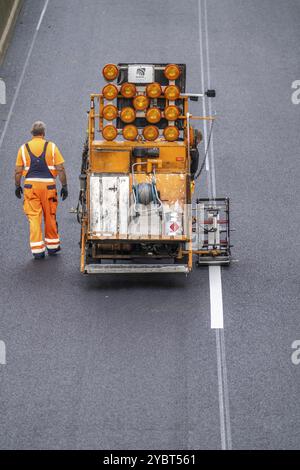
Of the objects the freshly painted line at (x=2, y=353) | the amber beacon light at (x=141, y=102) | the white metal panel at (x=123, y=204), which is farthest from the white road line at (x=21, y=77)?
the freshly painted line at (x=2, y=353)

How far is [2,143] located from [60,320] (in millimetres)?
5268

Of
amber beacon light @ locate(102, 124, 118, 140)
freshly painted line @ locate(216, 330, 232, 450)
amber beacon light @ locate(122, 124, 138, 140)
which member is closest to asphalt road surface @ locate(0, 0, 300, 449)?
freshly painted line @ locate(216, 330, 232, 450)

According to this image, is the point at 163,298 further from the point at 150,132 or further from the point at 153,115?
the point at 153,115

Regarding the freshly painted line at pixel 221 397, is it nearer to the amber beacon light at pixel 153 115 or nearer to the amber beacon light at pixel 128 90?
the amber beacon light at pixel 153 115

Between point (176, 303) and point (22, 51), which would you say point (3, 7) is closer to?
point (22, 51)

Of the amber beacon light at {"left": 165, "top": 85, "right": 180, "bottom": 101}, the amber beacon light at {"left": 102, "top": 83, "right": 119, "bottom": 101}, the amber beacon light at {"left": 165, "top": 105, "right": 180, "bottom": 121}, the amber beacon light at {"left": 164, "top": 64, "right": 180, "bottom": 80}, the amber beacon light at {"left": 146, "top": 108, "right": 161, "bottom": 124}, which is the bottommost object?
the amber beacon light at {"left": 146, "top": 108, "right": 161, "bottom": 124}

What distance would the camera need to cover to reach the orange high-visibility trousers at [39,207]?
49.4 ft

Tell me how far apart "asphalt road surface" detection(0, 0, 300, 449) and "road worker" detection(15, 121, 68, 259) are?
1.67ft

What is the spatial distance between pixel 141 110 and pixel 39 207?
168 centimetres

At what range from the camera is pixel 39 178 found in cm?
1505

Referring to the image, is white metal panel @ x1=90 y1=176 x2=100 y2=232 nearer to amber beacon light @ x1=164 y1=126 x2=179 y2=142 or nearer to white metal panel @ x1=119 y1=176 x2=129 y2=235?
white metal panel @ x1=119 y1=176 x2=129 y2=235

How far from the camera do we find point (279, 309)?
555 inches

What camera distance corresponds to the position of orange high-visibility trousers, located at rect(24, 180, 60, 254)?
15062 millimetres
